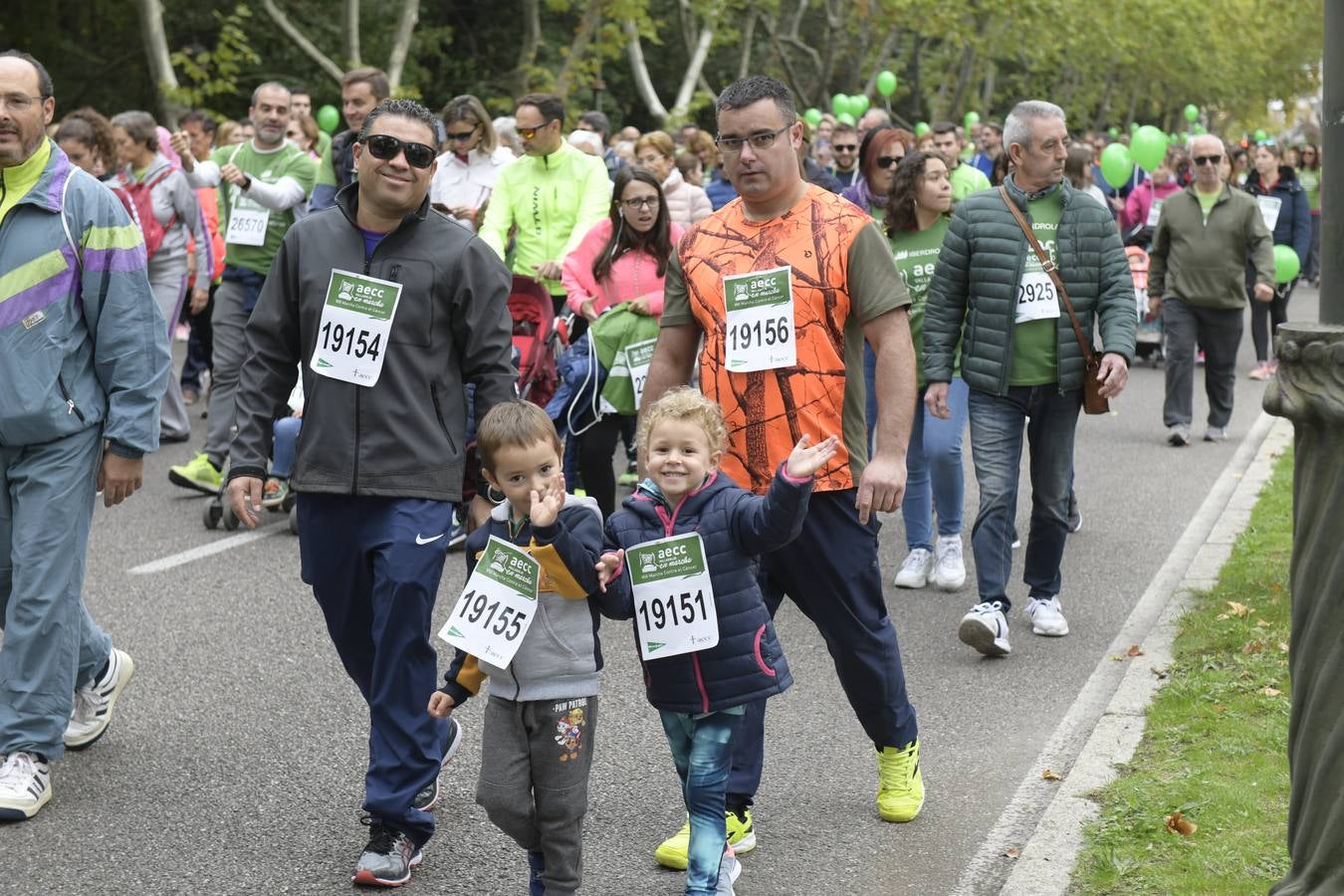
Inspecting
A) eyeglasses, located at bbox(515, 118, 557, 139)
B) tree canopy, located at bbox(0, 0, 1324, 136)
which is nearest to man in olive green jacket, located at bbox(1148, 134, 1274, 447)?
eyeglasses, located at bbox(515, 118, 557, 139)

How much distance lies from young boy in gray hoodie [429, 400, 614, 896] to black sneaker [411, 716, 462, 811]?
57 cm

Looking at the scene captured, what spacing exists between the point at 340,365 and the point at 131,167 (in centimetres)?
787

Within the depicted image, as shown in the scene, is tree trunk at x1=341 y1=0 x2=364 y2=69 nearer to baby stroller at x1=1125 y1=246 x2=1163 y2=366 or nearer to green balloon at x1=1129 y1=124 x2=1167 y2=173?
green balloon at x1=1129 y1=124 x2=1167 y2=173

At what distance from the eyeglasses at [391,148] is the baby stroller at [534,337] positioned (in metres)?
4.27

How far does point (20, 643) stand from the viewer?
5426mm

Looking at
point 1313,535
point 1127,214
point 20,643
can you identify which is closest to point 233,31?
point 1127,214

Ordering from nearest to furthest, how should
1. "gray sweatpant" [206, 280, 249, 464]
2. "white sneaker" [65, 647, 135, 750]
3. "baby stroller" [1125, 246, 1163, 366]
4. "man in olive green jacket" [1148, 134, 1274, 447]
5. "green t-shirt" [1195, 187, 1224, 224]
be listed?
"white sneaker" [65, 647, 135, 750] → "gray sweatpant" [206, 280, 249, 464] → "man in olive green jacket" [1148, 134, 1274, 447] → "green t-shirt" [1195, 187, 1224, 224] → "baby stroller" [1125, 246, 1163, 366]

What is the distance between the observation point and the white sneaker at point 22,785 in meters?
5.39

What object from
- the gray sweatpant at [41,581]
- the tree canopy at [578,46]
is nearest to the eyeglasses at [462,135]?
the gray sweatpant at [41,581]

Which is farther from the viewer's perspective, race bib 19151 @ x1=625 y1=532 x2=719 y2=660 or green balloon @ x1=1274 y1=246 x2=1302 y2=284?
green balloon @ x1=1274 y1=246 x2=1302 y2=284

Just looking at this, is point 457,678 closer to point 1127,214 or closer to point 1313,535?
point 1313,535

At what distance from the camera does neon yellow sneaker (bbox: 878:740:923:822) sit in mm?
5391

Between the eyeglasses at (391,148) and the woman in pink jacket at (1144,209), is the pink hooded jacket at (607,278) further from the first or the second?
the woman in pink jacket at (1144,209)

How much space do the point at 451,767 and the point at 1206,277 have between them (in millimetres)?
8640
